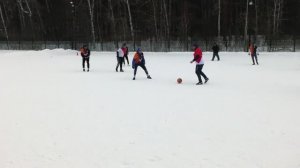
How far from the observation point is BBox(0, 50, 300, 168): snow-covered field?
24.2 feet

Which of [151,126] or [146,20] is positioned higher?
[146,20]

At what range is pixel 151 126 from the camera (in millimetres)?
9766

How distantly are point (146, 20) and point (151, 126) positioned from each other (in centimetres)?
5045

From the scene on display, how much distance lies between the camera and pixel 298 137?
342 inches

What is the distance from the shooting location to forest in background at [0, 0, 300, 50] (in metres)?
53.7

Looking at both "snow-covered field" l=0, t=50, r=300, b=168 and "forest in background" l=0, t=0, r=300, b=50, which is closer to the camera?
"snow-covered field" l=0, t=50, r=300, b=168

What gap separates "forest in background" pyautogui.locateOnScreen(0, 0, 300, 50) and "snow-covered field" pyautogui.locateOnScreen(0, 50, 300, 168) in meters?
33.7

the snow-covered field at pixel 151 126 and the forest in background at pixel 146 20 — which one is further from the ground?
the forest in background at pixel 146 20

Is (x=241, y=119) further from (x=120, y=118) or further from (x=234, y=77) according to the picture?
(x=234, y=77)

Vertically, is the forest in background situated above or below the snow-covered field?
above

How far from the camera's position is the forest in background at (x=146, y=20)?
5366cm

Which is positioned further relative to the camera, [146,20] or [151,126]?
[146,20]

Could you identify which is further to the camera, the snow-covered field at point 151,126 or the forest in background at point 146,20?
the forest in background at point 146,20

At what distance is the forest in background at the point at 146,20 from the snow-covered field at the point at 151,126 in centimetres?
3369
